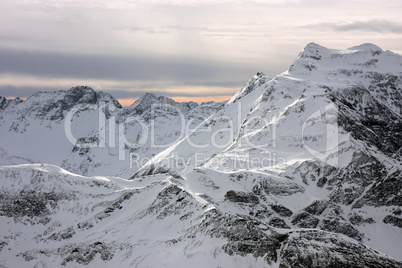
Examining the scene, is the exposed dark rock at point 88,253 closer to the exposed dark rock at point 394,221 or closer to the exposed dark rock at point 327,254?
the exposed dark rock at point 327,254

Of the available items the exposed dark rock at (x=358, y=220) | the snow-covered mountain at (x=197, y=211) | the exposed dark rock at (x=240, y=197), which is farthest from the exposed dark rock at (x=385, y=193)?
the exposed dark rock at (x=240, y=197)

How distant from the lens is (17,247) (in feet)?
523

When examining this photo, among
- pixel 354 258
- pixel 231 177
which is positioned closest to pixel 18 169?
pixel 231 177

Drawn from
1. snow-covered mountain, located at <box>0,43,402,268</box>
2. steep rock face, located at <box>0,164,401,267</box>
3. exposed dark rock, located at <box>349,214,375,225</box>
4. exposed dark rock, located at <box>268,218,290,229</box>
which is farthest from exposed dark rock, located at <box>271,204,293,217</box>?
exposed dark rock, located at <box>349,214,375,225</box>

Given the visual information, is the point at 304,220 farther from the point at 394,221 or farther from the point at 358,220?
the point at 394,221

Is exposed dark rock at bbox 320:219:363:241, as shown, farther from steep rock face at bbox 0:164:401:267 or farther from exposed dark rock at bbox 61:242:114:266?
exposed dark rock at bbox 61:242:114:266

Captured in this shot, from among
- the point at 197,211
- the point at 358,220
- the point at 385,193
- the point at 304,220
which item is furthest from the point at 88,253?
the point at 385,193

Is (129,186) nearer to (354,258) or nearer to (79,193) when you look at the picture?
(79,193)

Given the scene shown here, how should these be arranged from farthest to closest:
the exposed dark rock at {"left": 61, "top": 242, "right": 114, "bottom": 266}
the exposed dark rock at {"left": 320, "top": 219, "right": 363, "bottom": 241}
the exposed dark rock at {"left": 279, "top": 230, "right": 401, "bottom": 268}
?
1. the exposed dark rock at {"left": 320, "top": 219, "right": 363, "bottom": 241}
2. the exposed dark rock at {"left": 61, "top": 242, "right": 114, "bottom": 266}
3. the exposed dark rock at {"left": 279, "top": 230, "right": 401, "bottom": 268}

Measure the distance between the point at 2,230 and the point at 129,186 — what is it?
50.6 m

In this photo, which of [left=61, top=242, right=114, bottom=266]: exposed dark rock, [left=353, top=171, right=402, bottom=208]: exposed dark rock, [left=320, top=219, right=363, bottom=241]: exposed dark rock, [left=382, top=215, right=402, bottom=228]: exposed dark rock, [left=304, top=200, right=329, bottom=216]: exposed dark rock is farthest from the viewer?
[left=353, top=171, right=402, bottom=208]: exposed dark rock

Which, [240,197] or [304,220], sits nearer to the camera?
[304,220]

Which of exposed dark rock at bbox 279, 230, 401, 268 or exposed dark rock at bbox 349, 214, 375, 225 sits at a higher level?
exposed dark rock at bbox 279, 230, 401, 268

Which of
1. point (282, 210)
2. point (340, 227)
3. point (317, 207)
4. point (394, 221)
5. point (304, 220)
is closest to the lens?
point (340, 227)
